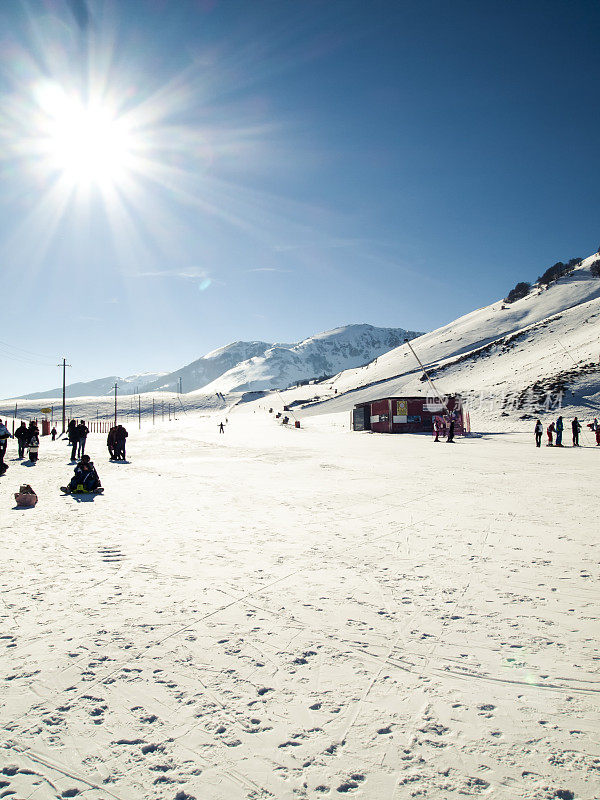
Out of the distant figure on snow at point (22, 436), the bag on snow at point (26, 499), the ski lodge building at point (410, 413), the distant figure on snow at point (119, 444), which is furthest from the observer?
the ski lodge building at point (410, 413)

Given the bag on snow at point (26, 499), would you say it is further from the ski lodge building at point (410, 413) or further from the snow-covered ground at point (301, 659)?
the ski lodge building at point (410, 413)

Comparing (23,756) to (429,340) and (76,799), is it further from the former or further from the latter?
(429,340)

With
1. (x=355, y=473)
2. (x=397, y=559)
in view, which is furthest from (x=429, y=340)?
(x=397, y=559)

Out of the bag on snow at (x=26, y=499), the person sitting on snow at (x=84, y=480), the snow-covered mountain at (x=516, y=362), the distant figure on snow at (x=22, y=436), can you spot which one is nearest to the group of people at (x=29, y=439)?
the distant figure on snow at (x=22, y=436)

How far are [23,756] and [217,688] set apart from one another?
1.23 metres

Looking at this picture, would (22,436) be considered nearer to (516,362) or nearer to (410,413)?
(410,413)

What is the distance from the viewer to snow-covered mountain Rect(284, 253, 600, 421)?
4491 centimetres

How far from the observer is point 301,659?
3648 mm

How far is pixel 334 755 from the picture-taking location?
2650 mm

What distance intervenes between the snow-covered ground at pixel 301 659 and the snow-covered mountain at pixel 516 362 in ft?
133

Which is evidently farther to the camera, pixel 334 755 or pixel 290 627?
pixel 290 627

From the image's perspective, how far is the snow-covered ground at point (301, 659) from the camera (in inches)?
99.7

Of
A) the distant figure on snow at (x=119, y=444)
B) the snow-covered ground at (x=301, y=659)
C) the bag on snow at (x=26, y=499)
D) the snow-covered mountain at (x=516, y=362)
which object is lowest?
the snow-covered ground at (x=301, y=659)

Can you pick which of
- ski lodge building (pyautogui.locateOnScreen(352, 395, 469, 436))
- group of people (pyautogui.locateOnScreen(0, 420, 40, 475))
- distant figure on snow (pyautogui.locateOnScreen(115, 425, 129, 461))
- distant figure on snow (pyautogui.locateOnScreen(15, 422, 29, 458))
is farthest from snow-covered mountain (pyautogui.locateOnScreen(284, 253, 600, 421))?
distant figure on snow (pyautogui.locateOnScreen(15, 422, 29, 458))
